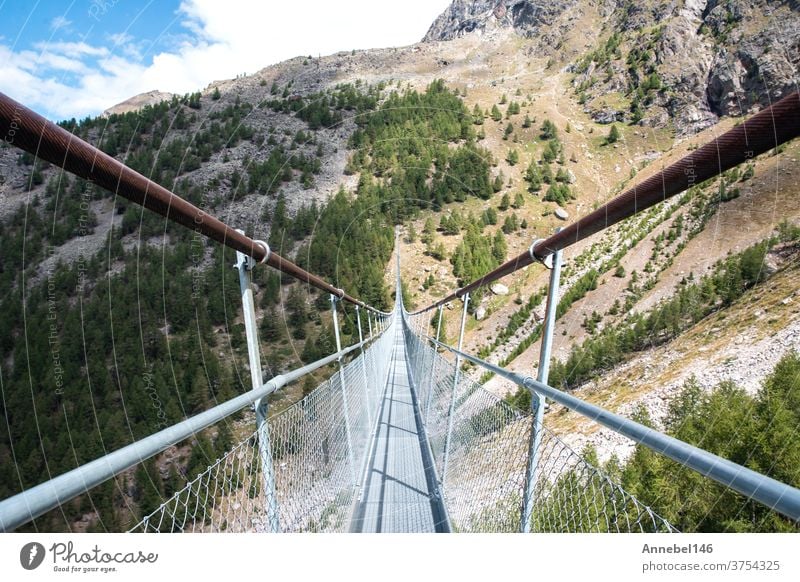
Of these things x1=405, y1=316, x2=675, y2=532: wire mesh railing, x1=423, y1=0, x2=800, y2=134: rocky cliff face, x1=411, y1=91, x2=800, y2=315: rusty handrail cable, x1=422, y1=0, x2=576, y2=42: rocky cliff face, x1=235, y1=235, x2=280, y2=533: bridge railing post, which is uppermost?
x1=422, y1=0, x2=576, y2=42: rocky cliff face

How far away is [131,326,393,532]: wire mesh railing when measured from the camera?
0.81 m

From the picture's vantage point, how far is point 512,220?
45.6 m

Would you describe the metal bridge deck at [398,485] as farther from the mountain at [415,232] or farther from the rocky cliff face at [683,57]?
the rocky cliff face at [683,57]

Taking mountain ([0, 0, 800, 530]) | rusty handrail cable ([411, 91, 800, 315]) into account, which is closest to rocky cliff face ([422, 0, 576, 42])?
mountain ([0, 0, 800, 530])

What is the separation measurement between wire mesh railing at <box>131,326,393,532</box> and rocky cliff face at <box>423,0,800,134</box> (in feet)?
3.13

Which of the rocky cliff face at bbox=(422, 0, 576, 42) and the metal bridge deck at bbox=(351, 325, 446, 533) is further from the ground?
the rocky cliff face at bbox=(422, 0, 576, 42)

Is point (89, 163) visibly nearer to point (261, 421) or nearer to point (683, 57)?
point (261, 421)

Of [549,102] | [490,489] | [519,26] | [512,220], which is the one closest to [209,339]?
[512,220]

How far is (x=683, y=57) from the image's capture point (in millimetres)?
31281

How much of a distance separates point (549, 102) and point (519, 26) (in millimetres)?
55768

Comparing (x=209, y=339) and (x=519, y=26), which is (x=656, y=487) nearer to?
(x=209, y=339)

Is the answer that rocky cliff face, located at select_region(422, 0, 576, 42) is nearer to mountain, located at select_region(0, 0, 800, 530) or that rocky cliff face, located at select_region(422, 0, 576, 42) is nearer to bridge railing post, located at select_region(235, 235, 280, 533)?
mountain, located at select_region(0, 0, 800, 530)

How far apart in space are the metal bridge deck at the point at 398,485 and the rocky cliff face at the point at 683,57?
7.56ft

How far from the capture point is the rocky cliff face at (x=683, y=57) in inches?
219
